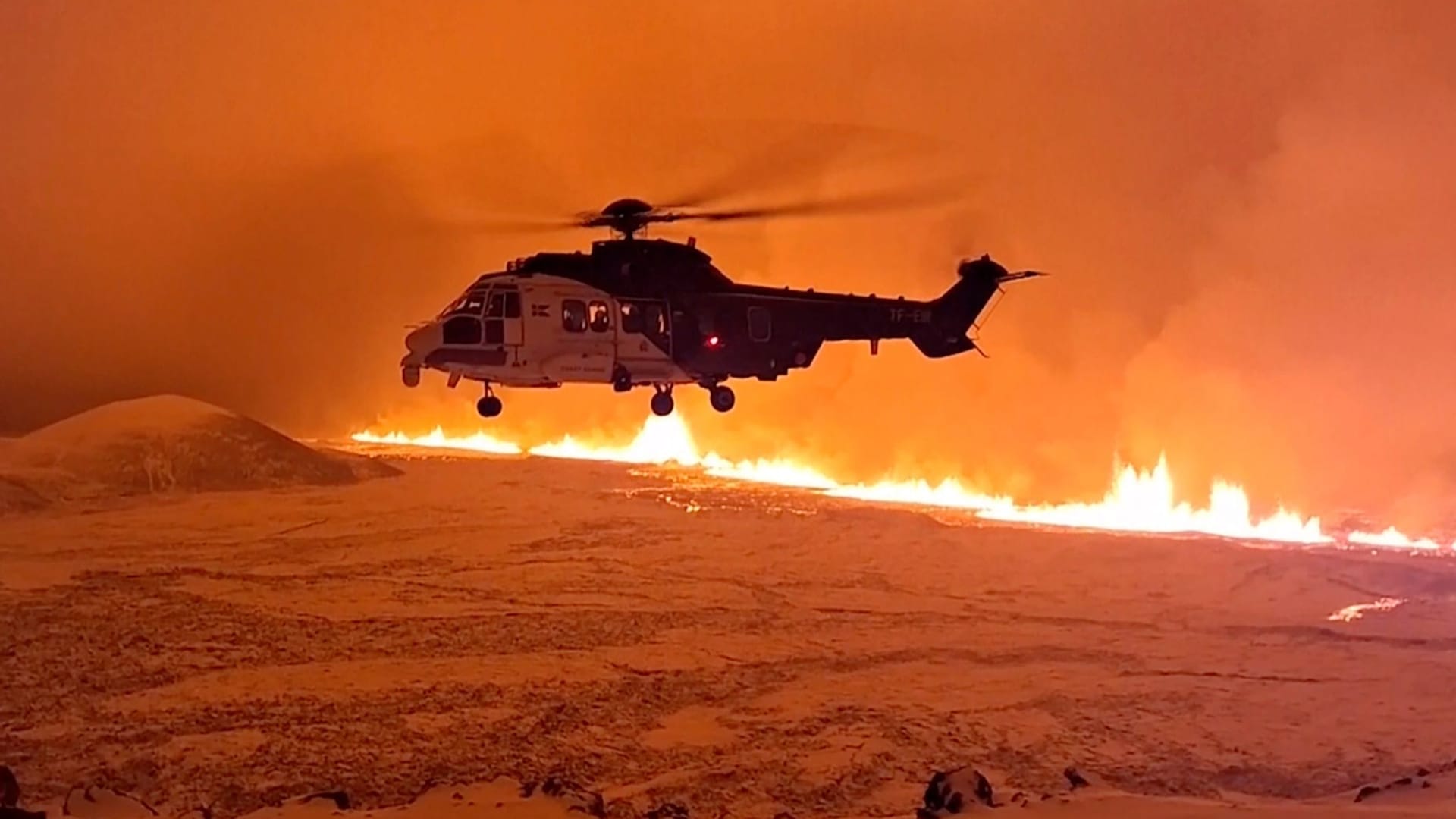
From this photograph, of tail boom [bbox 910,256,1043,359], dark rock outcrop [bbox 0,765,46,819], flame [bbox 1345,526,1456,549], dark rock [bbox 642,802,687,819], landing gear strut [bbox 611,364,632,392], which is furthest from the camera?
flame [bbox 1345,526,1456,549]

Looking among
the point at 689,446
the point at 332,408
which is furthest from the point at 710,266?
the point at 332,408

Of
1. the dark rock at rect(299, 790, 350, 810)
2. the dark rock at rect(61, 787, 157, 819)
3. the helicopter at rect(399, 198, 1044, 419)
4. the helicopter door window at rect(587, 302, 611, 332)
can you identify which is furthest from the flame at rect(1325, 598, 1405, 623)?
the dark rock at rect(61, 787, 157, 819)

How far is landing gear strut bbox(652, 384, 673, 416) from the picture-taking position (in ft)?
24.6

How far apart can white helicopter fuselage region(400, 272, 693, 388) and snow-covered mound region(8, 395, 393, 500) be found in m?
2.43

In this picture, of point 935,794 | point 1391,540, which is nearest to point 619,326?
point 935,794

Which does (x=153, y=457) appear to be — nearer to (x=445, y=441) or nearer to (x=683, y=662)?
(x=445, y=441)

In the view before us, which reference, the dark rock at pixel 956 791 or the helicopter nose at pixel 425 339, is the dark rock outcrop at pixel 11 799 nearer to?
the dark rock at pixel 956 791

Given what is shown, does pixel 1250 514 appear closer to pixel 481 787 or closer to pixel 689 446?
pixel 689 446

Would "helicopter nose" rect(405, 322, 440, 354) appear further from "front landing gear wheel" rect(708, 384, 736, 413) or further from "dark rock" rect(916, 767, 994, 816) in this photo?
"dark rock" rect(916, 767, 994, 816)

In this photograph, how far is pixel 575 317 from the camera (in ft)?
24.6

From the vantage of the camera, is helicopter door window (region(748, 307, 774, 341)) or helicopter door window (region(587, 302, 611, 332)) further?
helicopter door window (region(748, 307, 774, 341))

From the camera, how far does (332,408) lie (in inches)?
506

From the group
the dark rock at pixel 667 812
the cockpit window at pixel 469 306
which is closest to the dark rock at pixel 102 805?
the dark rock at pixel 667 812

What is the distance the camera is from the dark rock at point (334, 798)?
4.45m
